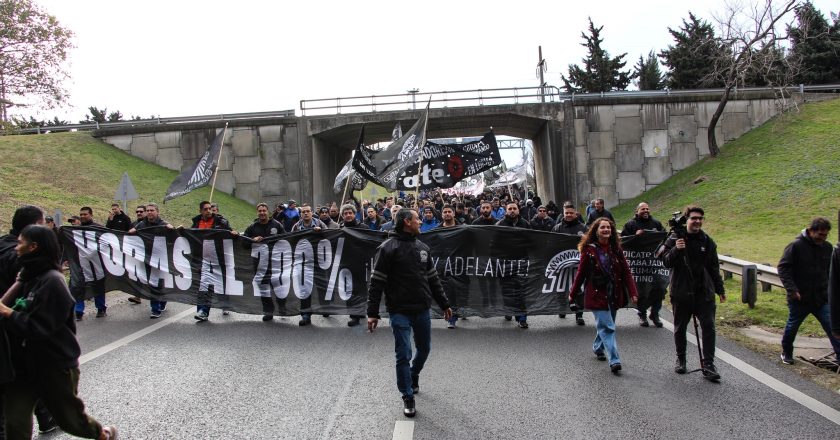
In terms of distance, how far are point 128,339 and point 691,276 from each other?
22.4 feet

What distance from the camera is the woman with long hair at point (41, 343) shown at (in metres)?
3.60

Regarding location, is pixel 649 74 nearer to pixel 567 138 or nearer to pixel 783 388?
pixel 567 138

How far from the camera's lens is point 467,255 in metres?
8.99

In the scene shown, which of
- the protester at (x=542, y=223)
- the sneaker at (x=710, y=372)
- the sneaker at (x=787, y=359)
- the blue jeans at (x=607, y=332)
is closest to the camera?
the sneaker at (x=710, y=372)

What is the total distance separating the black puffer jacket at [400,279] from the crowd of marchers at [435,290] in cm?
3

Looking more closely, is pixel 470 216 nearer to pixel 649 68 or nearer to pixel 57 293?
pixel 57 293

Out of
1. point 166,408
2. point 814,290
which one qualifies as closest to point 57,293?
point 166,408

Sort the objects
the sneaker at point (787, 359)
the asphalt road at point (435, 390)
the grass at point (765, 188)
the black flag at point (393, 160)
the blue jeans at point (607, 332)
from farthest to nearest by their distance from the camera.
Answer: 1. the grass at point (765, 188)
2. the black flag at point (393, 160)
3. the sneaker at point (787, 359)
4. the blue jeans at point (607, 332)
5. the asphalt road at point (435, 390)

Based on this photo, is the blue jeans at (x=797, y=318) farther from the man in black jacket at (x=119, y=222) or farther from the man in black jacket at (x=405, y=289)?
the man in black jacket at (x=119, y=222)

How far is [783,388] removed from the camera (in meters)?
5.36

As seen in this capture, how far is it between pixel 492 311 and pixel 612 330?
8.99 feet

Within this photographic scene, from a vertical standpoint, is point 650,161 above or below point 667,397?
above

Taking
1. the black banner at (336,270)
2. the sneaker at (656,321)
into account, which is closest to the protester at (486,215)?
the black banner at (336,270)

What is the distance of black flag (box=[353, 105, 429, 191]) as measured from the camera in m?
14.4
